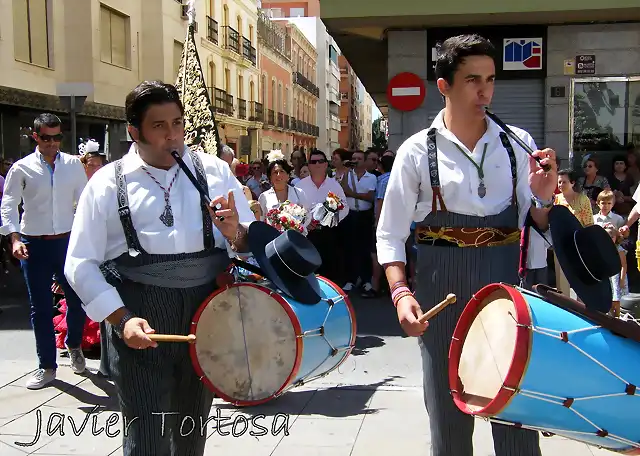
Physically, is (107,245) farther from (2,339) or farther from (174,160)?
(2,339)

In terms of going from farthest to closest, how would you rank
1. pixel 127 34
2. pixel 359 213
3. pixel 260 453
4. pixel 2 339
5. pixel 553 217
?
pixel 127 34 < pixel 359 213 < pixel 2 339 < pixel 260 453 < pixel 553 217

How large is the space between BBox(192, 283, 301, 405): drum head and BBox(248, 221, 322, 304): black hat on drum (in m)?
Result: 0.07

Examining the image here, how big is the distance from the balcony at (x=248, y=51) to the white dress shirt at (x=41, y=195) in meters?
33.8

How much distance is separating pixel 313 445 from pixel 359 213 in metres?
5.34

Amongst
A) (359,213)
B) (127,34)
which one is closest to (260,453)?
(359,213)

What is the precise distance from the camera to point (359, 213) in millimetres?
9438

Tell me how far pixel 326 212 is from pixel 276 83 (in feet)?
135

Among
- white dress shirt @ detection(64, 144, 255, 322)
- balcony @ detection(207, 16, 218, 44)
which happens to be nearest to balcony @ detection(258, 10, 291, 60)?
balcony @ detection(207, 16, 218, 44)

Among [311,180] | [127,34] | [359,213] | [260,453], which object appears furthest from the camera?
[127,34]

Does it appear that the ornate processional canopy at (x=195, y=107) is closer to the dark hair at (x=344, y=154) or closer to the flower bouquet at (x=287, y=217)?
the flower bouquet at (x=287, y=217)

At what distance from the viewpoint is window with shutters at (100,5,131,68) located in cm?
2330

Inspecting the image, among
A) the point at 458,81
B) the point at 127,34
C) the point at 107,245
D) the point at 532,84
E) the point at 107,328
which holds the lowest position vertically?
the point at 107,328

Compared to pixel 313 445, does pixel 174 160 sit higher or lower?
higher

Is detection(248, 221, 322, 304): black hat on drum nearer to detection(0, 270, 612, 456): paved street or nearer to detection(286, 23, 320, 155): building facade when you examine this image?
detection(0, 270, 612, 456): paved street
